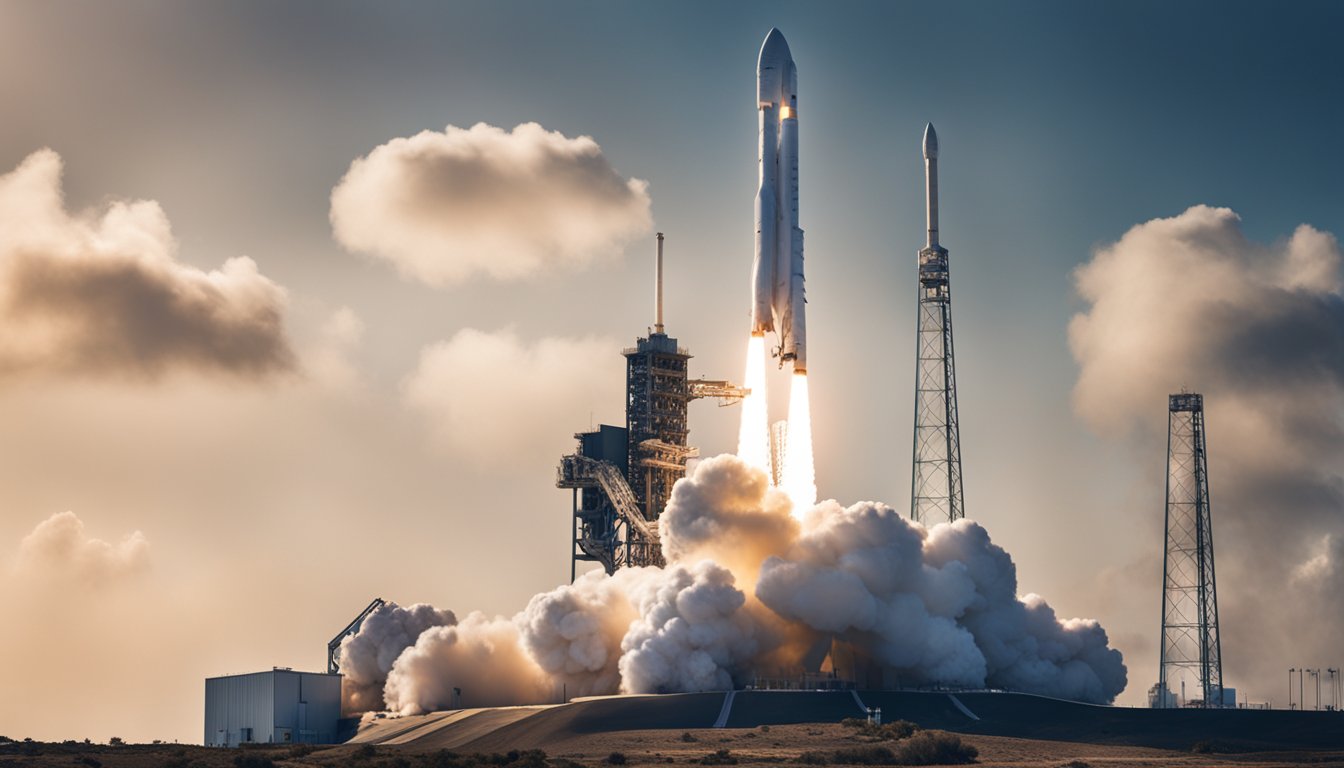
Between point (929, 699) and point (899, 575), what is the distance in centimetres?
941

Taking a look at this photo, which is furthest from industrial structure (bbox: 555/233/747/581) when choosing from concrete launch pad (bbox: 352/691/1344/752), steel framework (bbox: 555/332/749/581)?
concrete launch pad (bbox: 352/691/1344/752)

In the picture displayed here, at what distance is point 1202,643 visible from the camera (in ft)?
459

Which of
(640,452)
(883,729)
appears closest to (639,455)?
(640,452)

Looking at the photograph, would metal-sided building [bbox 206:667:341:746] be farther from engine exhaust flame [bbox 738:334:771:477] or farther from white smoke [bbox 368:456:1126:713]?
engine exhaust flame [bbox 738:334:771:477]

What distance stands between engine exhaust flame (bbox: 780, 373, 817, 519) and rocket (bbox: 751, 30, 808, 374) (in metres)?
1.44

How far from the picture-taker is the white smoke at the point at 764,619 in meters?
130

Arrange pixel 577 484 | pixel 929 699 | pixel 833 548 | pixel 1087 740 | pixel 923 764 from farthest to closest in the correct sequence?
pixel 577 484 → pixel 833 548 → pixel 929 699 → pixel 1087 740 → pixel 923 764

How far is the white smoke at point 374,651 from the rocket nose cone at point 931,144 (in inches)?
1707

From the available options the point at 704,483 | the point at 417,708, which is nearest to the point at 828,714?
the point at 704,483

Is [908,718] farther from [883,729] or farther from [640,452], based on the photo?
[640,452]

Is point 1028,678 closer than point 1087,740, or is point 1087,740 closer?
point 1087,740

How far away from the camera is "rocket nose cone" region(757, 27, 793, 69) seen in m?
134

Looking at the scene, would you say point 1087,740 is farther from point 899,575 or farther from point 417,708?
point 417,708

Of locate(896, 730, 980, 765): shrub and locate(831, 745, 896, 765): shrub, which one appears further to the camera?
locate(896, 730, 980, 765): shrub
